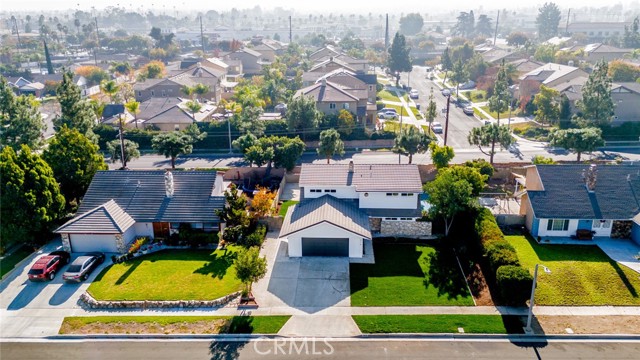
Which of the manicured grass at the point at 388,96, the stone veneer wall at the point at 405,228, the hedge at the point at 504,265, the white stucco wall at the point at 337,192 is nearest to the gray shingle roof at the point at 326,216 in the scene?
the white stucco wall at the point at 337,192

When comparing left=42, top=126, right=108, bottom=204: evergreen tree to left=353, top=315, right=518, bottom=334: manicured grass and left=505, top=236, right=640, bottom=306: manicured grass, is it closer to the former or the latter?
left=353, top=315, right=518, bottom=334: manicured grass

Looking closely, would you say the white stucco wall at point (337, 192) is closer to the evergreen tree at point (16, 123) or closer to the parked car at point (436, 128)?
the parked car at point (436, 128)

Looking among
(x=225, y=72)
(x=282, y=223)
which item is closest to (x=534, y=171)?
(x=282, y=223)

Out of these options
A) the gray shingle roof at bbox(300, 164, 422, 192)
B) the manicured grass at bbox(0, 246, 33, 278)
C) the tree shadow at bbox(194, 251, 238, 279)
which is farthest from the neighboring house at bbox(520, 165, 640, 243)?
the manicured grass at bbox(0, 246, 33, 278)

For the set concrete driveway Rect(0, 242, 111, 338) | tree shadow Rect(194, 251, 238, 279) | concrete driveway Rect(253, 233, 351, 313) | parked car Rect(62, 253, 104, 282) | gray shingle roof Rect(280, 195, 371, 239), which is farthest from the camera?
gray shingle roof Rect(280, 195, 371, 239)

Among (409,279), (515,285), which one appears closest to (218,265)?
(409,279)

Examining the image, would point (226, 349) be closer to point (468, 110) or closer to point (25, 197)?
point (25, 197)
